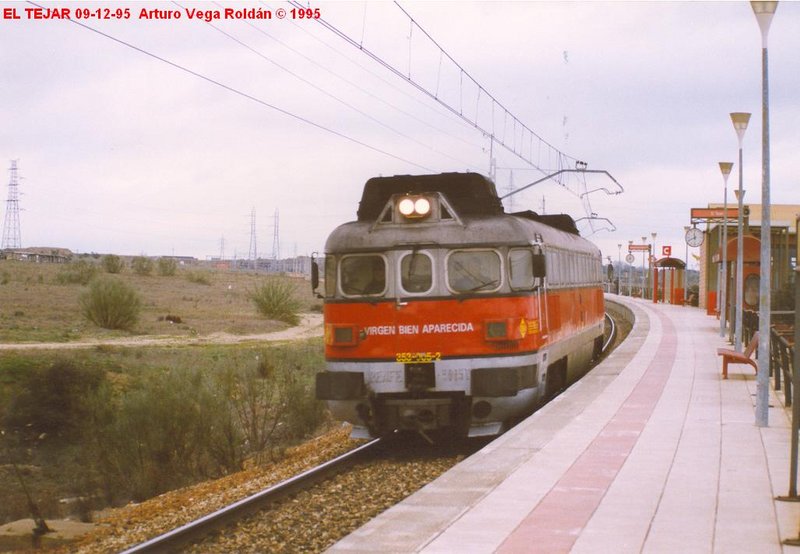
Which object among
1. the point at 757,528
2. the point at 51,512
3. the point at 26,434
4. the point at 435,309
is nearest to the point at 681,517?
the point at 757,528

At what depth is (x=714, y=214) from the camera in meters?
45.1

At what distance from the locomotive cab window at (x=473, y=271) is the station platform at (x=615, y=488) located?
6.22 ft

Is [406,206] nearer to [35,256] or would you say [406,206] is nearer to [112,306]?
[112,306]

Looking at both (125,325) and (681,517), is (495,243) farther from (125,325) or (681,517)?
(125,325)

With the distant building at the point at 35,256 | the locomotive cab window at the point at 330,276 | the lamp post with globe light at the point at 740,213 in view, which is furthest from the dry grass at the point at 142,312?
the distant building at the point at 35,256

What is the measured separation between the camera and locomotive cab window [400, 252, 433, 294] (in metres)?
13.2

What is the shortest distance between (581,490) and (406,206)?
215 inches

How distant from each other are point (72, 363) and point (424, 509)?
23414 mm

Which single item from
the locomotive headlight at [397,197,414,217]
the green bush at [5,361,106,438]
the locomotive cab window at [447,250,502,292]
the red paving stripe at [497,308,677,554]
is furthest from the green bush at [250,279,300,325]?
the locomotive cab window at [447,250,502,292]

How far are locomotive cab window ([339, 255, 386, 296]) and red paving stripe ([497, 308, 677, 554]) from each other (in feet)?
11.3

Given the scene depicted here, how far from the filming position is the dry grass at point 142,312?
47906mm

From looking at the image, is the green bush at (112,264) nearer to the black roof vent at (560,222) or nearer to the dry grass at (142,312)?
the dry grass at (142,312)

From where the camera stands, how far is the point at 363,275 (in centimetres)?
1347

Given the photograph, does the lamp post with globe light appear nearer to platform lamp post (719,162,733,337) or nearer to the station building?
the station building
